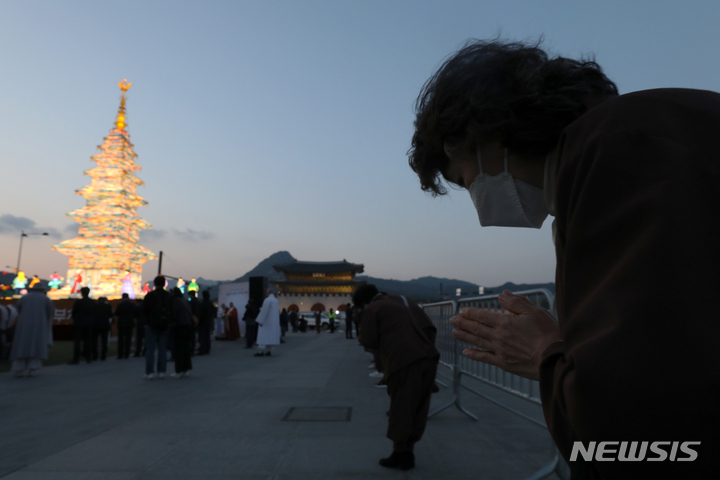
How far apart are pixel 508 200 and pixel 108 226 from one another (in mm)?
50754

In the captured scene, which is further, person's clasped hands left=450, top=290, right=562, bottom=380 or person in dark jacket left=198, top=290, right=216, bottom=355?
person in dark jacket left=198, top=290, right=216, bottom=355

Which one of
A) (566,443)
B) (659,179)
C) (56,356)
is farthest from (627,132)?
(56,356)

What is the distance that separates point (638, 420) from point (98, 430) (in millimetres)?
5089

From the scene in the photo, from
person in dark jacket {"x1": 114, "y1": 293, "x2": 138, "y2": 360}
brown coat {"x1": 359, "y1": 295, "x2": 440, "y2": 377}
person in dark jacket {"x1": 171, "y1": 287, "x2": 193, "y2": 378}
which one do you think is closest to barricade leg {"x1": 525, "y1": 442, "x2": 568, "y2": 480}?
brown coat {"x1": 359, "y1": 295, "x2": 440, "y2": 377}

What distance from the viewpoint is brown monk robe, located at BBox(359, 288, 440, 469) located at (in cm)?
356

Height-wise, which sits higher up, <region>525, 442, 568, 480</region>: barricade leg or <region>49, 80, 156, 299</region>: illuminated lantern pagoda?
<region>49, 80, 156, 299</region>: illuminated lantern pagoda

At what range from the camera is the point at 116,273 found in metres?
44.4

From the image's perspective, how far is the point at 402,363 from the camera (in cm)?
380

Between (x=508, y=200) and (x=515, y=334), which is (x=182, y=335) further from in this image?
(x=515, y=334)

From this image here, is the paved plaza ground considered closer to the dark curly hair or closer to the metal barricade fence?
the metal barricade fence

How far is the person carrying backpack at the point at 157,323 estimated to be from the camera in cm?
809

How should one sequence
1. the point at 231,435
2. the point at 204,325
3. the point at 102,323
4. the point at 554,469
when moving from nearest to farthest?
the point at 554,469 → the point at 231,435 → the point at 102,323 → the point at 204,325

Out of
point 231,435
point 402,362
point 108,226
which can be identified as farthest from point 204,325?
point 108,226

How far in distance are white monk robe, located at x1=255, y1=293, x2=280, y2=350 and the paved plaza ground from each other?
5054 mm
